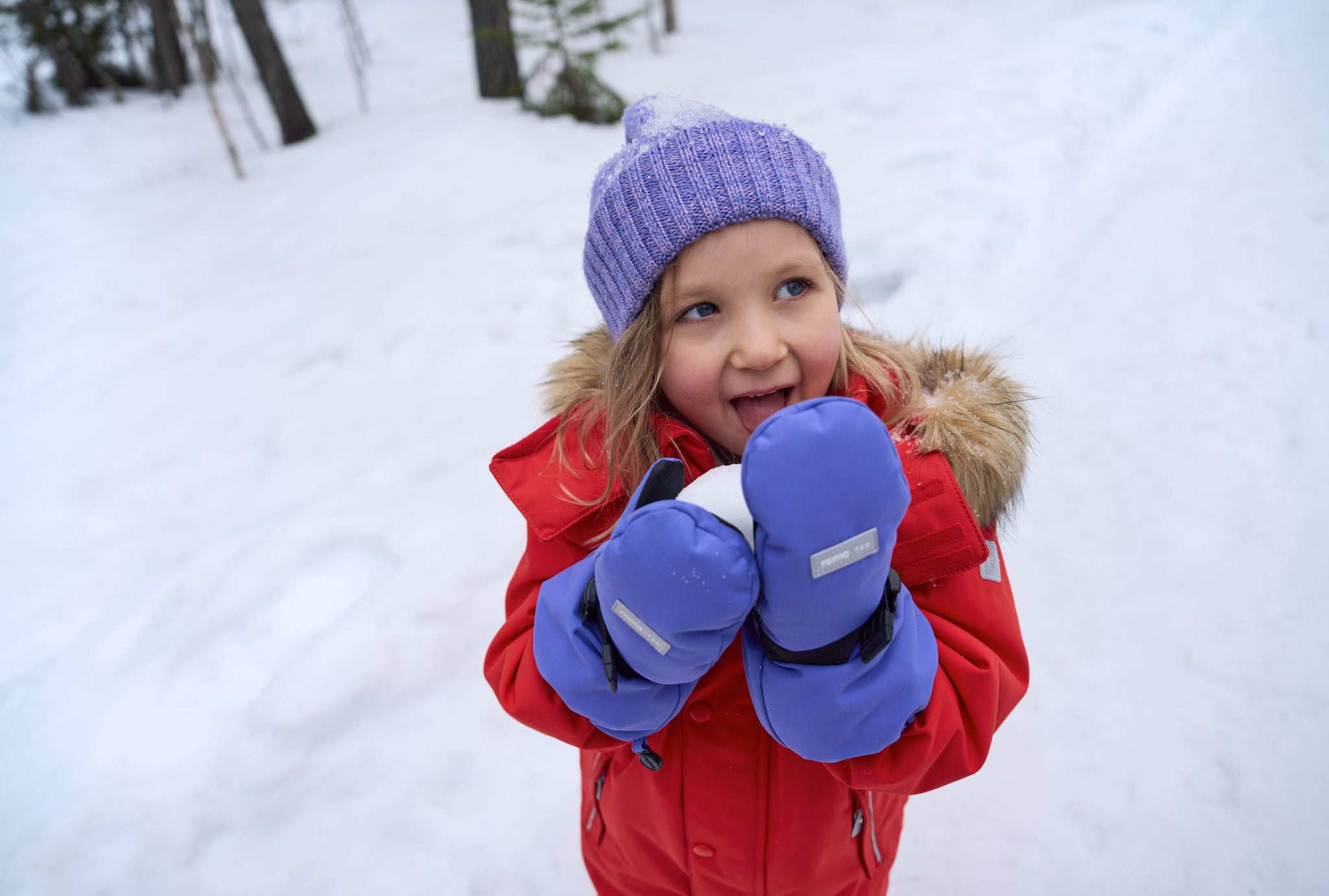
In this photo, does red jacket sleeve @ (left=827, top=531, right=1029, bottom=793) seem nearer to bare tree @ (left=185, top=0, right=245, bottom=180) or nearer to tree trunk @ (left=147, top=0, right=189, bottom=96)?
bare tree @ (left=185, top=0, right=245, bottom=180)

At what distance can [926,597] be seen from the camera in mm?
999

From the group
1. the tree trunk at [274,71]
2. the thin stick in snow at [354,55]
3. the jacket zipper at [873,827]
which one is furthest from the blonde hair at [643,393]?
the thin stick in snow at [354,55]

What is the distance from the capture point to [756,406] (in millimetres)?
1049

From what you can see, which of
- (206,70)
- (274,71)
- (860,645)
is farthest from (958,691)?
(274,71)

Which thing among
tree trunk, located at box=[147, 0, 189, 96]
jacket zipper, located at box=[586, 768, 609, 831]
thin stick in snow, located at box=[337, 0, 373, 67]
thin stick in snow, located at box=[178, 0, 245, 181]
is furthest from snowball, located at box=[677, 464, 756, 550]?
tree trunk, located at box=[147, 0, 189, 96]

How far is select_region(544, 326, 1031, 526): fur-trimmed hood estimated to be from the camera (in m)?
1.01

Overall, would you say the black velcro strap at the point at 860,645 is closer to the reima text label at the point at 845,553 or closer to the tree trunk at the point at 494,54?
the reima text label at the point at 845,553

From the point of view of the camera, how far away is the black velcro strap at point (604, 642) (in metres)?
0.88

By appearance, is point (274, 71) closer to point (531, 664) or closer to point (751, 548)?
point (531, 664)

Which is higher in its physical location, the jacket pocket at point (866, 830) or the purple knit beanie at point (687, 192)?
the purple knit beanie at point (687, 192)

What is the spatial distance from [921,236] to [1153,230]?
1.08 metres

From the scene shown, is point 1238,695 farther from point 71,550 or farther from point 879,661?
point 71,550

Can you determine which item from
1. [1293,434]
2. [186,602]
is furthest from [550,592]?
[1293,434]

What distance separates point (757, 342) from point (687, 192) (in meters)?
0.26
